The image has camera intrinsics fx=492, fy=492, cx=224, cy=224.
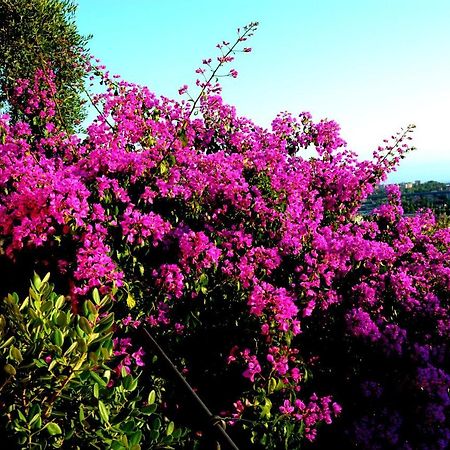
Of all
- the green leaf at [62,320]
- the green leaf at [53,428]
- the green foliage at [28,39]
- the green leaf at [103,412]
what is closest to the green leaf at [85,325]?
the green leaf at [62,320]

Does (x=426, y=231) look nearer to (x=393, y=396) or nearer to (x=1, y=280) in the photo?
(x=393, y=396)

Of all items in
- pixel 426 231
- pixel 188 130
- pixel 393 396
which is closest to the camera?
pixel 393 396

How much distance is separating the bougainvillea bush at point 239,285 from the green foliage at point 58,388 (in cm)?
178

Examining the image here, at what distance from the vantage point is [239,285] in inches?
212

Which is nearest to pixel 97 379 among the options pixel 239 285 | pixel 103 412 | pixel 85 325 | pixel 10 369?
pixel 103 412

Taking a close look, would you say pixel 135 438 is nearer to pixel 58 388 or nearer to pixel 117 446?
pixel 117 446

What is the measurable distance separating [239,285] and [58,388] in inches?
118

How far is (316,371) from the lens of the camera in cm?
588

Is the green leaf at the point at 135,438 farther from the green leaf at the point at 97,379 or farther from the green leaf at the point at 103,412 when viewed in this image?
the green leaf at the point at 97,379

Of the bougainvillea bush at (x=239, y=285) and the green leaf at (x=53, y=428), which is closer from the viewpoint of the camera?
the green leaf at (x=53, y=428)

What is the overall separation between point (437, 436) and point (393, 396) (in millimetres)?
597

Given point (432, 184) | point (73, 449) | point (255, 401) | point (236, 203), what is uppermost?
point (432, 184)

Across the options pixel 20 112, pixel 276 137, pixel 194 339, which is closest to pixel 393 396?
pixel 194 339

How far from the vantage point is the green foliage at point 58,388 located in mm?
2463
